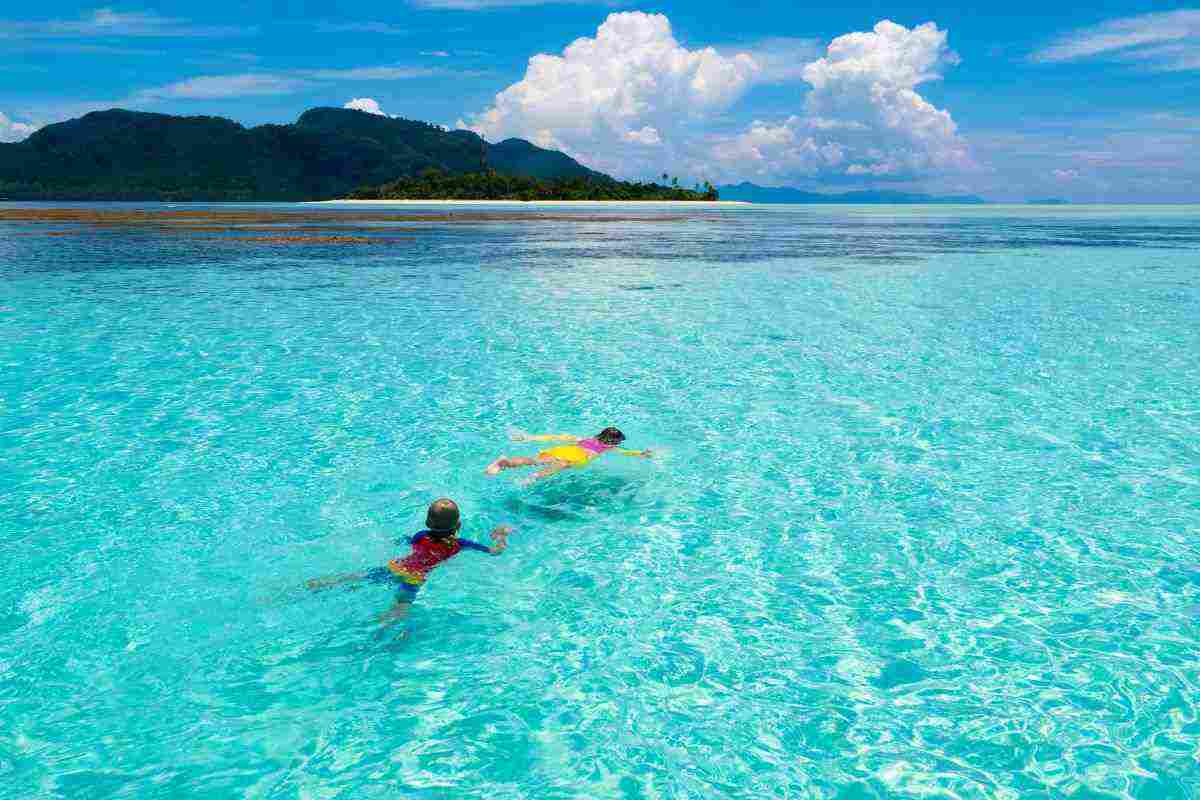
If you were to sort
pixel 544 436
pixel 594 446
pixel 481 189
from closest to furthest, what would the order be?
pixel 594 446, pixel 544 436, pixel 481 189

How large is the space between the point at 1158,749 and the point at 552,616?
16.6ft

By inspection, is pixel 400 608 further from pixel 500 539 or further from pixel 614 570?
pixel 614 570

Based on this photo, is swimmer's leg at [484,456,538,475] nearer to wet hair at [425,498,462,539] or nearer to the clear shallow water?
the clear shallow water

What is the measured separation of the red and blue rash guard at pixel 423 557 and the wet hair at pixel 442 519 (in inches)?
2.8

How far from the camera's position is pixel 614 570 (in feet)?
28.3

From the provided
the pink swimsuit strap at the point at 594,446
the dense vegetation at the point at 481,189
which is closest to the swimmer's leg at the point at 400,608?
the pink swimsuit strap at the point at 594,446

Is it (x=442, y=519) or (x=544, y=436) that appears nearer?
(x=442, y=519)

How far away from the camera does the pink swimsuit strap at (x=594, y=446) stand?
1124 cm

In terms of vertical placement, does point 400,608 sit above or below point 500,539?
below

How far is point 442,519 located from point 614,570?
2.00 m

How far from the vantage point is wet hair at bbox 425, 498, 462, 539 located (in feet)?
26.5

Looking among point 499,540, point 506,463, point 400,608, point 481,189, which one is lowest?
point 400,608

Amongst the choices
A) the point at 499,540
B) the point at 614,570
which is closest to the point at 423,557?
the point at 499,540

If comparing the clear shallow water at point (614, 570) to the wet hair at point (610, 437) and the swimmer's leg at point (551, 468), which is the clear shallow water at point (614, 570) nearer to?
the swimmer's leg at point (551, 468)
